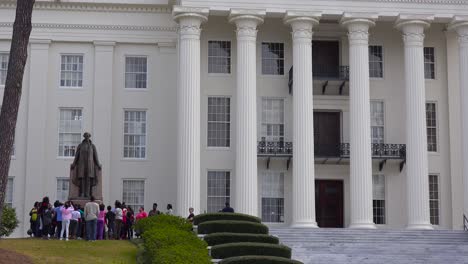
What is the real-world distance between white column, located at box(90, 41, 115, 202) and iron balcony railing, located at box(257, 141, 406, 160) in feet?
26.2

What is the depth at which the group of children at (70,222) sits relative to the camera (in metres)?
33.6

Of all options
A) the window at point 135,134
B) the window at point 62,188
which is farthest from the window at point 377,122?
the window at point 62,188

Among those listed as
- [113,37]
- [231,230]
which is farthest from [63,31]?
[231,230]

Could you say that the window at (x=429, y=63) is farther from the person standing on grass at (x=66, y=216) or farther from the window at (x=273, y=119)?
the person standing on grass at (x=66, y=216)

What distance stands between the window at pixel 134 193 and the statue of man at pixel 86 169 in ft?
36.3

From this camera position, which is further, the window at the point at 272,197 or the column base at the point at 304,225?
the window at the point at 272,197

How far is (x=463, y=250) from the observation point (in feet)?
120

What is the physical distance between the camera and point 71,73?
4700 centimetres

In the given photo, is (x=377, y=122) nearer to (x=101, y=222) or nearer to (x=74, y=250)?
(x=101, y=222)

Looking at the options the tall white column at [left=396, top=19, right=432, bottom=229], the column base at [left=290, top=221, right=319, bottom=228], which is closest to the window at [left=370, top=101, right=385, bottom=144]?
the tall white column at [left=396, top=19, right=432, bottom=229]

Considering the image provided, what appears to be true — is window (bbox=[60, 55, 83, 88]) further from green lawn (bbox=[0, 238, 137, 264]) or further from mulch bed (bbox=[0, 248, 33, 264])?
mulch bed (bbox=[0, 248, 33, 264])

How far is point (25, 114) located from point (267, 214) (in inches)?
540

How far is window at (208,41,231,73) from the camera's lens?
4644 centimetres

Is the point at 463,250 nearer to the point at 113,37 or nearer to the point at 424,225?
the point at 424,225
